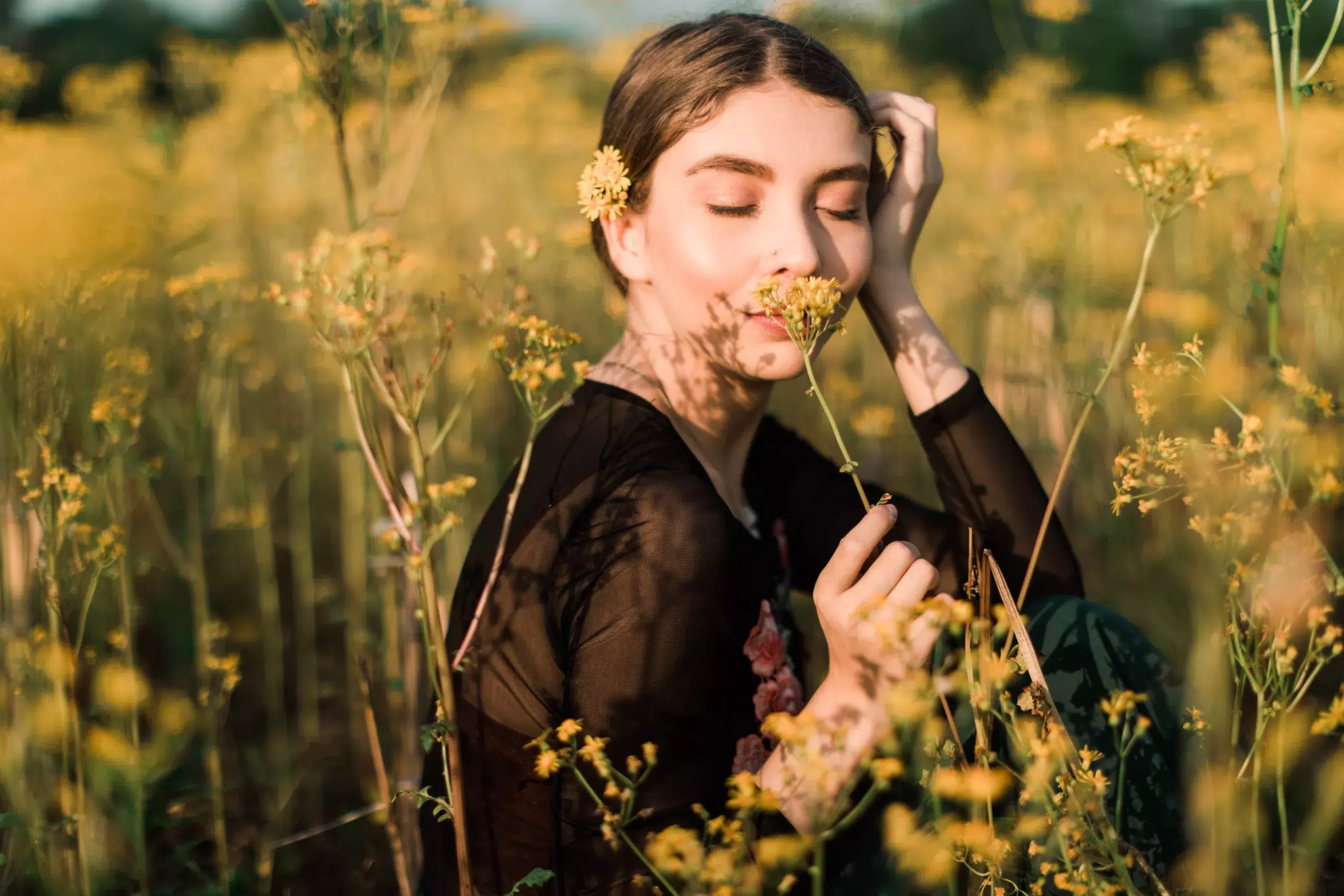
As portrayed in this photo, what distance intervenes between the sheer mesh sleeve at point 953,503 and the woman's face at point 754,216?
338mm

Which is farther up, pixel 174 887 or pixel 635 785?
pixel 635 785

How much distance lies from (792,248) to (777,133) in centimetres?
15

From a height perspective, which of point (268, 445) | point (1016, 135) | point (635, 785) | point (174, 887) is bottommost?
point (174, 887)

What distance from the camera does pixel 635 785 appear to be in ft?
2.90

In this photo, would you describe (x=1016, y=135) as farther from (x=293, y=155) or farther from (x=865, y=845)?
(x=865, y=845)

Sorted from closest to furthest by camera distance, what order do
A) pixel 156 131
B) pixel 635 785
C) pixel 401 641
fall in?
pixel 635 785, pixel 401 641, pixel 156 131

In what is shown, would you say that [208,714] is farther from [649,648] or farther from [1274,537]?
[1274,537]

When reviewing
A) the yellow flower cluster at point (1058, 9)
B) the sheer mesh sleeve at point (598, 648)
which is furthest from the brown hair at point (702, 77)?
the yellow flower cluster at point (1058, 9)

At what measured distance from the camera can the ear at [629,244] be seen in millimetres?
1406

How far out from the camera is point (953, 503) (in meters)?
1.64

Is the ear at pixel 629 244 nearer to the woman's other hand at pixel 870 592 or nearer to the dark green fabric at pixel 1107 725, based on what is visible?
the woman's other hand at pixel 870 592

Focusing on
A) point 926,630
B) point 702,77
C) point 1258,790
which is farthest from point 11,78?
point 1258,790

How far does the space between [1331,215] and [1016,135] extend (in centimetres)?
227

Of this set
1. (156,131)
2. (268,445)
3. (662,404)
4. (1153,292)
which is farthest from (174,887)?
(1153,292)
